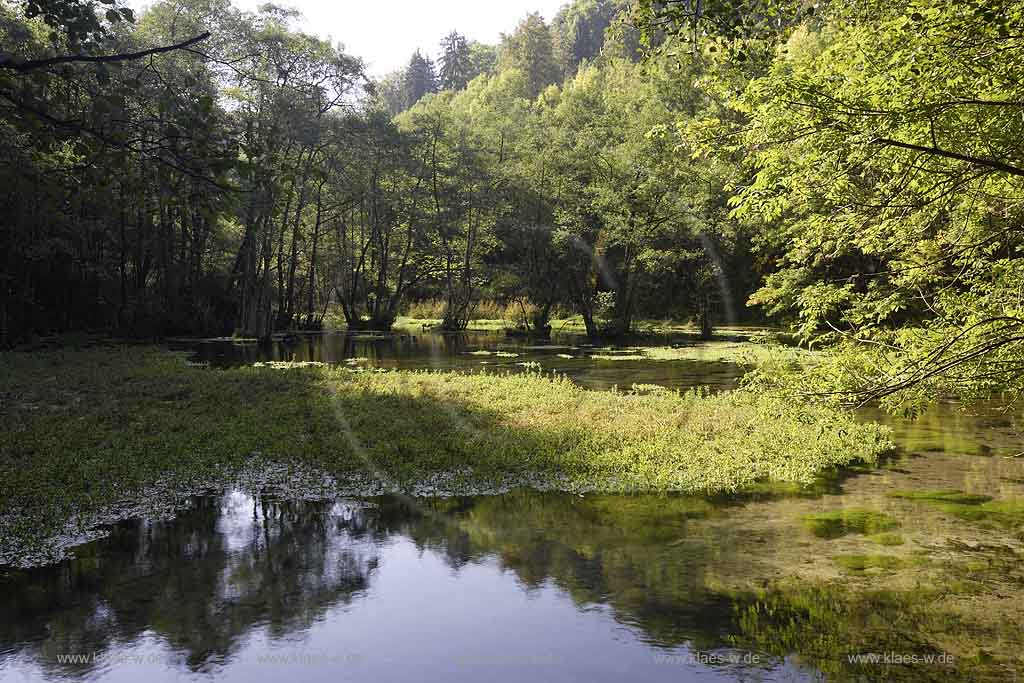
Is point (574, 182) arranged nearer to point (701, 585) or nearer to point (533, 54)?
point (701, 585)

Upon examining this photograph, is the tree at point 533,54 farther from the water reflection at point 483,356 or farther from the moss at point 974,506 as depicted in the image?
the moss at point 974,506

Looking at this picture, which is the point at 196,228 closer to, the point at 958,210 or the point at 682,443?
the point at 682,443

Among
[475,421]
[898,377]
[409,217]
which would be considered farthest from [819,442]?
[409,217]

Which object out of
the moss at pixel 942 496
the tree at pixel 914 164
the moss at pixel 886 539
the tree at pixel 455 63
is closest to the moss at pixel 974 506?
the moss at pixel 942 496

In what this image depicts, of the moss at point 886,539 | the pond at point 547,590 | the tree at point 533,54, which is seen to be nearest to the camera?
the pond at point 547,590

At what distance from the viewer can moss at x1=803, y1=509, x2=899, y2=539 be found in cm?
917

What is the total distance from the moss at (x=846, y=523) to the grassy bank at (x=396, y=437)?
1370 mm

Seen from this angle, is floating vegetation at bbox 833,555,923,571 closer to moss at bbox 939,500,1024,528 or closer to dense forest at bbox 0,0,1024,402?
dense forest at bbox 0,0,1024,402

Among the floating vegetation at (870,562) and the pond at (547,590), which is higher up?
the floating vegetation at (870,562)

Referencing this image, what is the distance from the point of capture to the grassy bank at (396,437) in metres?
11.0

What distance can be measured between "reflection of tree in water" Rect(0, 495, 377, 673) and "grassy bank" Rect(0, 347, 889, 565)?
1.31m
